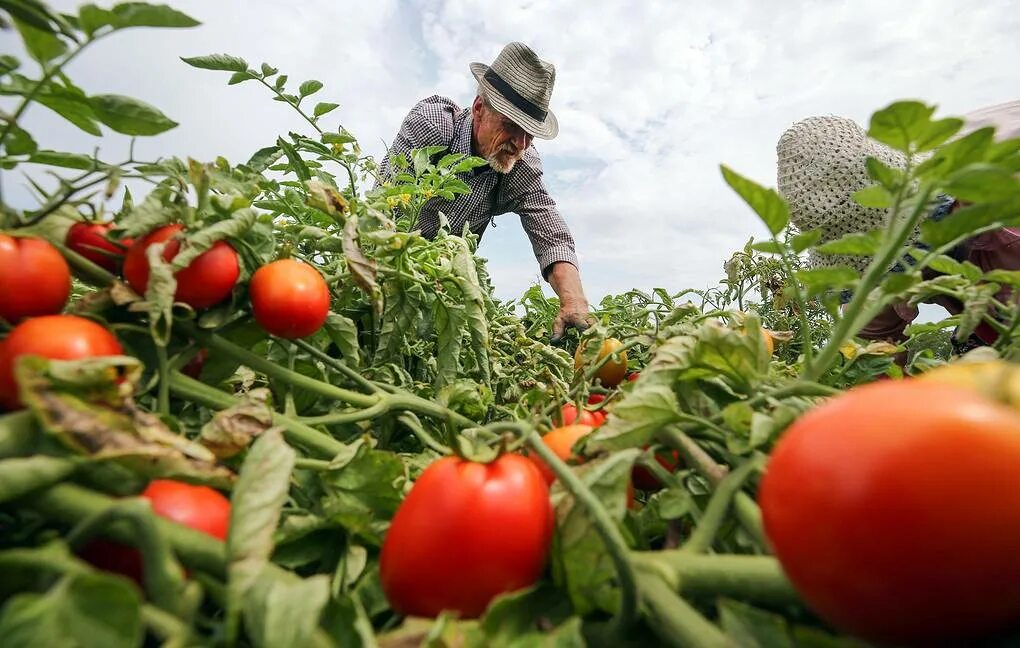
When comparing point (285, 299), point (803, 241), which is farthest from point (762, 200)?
point (285, 299)

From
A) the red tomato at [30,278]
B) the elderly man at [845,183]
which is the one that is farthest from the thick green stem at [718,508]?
the elderly man at [845,183]

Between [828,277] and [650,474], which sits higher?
[828,277]

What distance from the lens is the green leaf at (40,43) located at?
560 mm

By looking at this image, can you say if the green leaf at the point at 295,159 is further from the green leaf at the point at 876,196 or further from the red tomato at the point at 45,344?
the green leaf at the point at 876,196

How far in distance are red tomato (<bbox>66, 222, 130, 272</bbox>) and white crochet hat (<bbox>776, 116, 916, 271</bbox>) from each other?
1.85 meters

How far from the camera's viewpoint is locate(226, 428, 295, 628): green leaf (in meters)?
0.37

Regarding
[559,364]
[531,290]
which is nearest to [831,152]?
[531,290]

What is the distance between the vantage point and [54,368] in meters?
0.42

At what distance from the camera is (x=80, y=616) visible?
0.31m

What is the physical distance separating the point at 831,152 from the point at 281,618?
2.12 metres

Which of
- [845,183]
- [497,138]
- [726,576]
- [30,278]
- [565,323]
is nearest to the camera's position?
[726,576]

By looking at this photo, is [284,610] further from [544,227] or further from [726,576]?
[544,227]

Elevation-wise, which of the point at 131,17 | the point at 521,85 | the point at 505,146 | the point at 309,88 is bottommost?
the point at 131,17

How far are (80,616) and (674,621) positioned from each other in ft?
1.11
